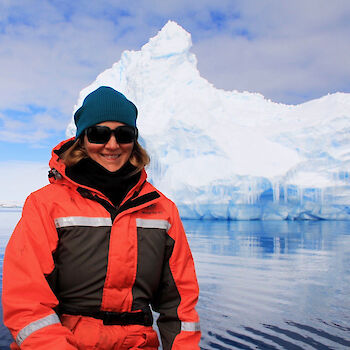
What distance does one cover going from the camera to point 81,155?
1429mm

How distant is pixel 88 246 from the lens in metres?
1.28

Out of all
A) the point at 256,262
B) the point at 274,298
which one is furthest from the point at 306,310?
the point at 256,262

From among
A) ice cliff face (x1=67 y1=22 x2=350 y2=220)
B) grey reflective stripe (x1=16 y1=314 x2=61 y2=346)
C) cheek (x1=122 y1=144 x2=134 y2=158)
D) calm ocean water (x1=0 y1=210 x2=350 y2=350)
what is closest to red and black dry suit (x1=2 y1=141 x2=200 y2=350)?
grey reflective stripe (x1=16 y1=314 x2=61 y2=346)

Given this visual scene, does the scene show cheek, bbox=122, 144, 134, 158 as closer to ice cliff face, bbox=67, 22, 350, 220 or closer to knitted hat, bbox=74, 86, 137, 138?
knitted hat, bbox=74, 86, 137, 138

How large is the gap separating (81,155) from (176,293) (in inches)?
25.5

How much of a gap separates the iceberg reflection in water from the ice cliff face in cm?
1050

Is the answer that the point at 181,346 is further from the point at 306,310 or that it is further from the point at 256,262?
the point at 256,262

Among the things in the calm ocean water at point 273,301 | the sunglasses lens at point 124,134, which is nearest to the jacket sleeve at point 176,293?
the sunglasses lens at point 124,134

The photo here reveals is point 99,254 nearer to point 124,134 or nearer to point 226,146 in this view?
point 124,134

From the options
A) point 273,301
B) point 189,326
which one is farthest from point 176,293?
point 273,301

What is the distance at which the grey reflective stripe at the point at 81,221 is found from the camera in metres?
1.26

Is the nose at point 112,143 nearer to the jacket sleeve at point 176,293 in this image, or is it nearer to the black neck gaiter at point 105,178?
the black neck gaiter at point 105,178

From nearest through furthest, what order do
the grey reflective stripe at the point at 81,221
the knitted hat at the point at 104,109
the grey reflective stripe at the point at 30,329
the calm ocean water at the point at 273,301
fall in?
the grey reflective stripe at the point at 30,329, the grey reflective stripe at the point at 81,221, the knitted hat at the point at 104,109, the calm ocean water at the point at 273,301

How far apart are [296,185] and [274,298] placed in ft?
50.9
